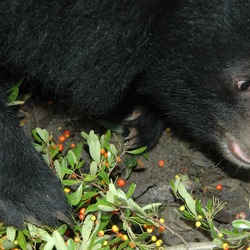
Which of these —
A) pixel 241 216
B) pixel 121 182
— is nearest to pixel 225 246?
pixel 241 216

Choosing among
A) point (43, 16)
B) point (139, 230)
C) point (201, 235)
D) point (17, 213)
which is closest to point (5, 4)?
point (43, 16)

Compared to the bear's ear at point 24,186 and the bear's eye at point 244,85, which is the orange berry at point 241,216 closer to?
the bear's eye at point 244,85

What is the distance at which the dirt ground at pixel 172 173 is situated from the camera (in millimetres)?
4299

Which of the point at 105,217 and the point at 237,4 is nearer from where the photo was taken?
the point at 237,4

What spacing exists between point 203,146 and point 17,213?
1418mm

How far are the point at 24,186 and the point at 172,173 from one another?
3.48ft

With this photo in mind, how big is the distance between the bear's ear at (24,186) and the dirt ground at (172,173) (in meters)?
0.62

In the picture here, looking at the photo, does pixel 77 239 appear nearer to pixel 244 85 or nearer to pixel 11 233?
pixel 11 233

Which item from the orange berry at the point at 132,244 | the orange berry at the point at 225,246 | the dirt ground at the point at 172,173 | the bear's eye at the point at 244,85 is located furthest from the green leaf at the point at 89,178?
the bear's eye at the point at 244,85

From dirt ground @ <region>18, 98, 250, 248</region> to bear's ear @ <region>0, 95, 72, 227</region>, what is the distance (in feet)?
2.03

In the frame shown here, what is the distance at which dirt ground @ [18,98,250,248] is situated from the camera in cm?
430

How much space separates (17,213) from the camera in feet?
12.5

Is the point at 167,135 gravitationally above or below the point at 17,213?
above

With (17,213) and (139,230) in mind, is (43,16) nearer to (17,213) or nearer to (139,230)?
(17,213)
